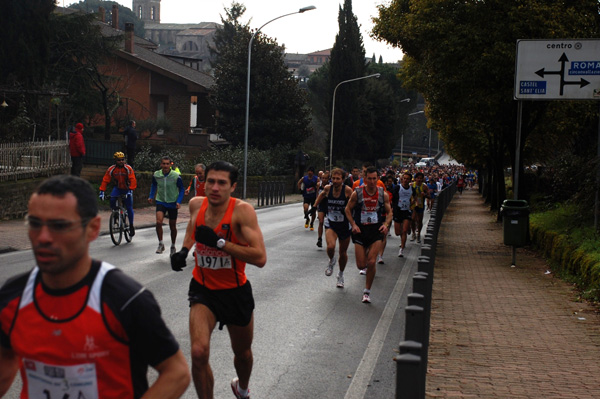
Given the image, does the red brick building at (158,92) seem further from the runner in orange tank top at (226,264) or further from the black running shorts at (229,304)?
the black running shorts at (229,304)

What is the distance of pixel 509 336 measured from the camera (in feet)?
30.8

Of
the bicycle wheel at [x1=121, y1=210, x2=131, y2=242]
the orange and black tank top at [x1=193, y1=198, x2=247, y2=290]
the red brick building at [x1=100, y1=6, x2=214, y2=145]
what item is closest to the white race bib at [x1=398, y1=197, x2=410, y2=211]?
the bicycle wheel at [x1=121, y1=210, x2=131, y2=242]

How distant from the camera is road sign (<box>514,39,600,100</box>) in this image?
57.0 ft

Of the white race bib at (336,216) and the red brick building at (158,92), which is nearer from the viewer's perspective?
the white race bib at (336,216)

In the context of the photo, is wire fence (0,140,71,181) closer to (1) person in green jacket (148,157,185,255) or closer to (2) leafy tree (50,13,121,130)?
(2) leafy tree (50,13,121,130)

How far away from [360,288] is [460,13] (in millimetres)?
11511

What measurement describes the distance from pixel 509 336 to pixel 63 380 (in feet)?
24.5

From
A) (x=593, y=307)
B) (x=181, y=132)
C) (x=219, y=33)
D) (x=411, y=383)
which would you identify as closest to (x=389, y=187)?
(x=593, y=307)

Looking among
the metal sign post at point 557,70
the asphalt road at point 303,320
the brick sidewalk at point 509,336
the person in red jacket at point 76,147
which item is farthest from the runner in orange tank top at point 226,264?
the person in red jacket at point 76,147

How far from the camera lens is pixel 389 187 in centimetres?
1856

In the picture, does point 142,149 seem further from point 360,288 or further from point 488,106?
point 360,288

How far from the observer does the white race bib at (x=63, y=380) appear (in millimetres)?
2686

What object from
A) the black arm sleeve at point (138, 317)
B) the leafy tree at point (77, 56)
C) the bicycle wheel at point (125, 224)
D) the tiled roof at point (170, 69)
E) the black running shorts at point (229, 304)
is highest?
the tiled roof at point (170, 69)

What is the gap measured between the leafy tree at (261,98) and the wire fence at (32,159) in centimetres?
2512
